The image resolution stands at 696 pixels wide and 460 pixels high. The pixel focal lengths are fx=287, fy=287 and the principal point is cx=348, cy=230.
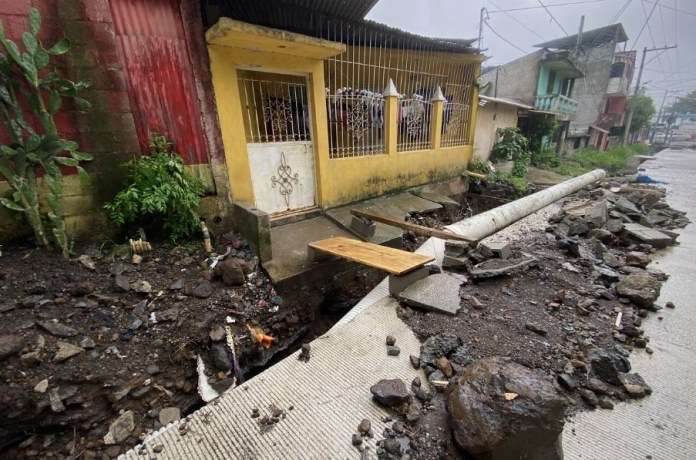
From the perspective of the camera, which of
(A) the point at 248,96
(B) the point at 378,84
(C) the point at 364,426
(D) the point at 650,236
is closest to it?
(C) the point at 364,426

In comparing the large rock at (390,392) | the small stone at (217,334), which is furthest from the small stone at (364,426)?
the small stone at (217,334)

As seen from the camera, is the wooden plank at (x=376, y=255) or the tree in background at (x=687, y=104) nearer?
the wooden plank at (x=376, y=255)

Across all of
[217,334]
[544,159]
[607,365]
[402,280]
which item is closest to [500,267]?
[402,280]

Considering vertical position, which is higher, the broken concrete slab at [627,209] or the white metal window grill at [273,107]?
the white metal window grill at [273,107]

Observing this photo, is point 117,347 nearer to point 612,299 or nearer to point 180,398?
point 180,398

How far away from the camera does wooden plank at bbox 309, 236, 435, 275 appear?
2.95 meters

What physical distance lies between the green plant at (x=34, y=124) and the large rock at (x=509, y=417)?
3.96m

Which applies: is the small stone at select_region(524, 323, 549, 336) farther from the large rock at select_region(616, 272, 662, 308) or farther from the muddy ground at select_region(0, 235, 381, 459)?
the muddy ground at select_region(0, 235, 381, 459)

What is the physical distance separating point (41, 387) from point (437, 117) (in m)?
7.63

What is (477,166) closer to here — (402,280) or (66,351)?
(402,280)

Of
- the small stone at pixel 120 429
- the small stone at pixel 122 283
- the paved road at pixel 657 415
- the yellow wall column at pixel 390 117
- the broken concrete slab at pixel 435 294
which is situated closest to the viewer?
the paved road at pixel 657 415

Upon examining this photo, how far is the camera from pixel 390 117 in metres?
5.96

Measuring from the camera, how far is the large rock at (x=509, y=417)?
1.49 meters

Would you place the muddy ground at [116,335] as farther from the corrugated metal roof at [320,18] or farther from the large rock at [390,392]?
the corrugated metal roof at [320,18]
